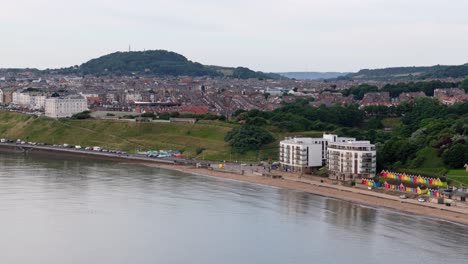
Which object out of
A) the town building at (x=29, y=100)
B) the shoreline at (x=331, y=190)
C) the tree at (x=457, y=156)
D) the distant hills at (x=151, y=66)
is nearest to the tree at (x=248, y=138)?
the shoreline at (x=331, y=190)

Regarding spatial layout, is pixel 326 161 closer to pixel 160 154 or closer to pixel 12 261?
pixel 160 154

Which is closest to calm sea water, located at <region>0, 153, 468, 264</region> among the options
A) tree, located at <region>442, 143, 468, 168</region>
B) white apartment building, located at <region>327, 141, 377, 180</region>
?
white apartment building, located at <region>327, 141, 377, 180</region>

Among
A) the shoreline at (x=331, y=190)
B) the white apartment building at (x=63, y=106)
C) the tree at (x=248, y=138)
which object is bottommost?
the shoreline at (x=331, y=190)

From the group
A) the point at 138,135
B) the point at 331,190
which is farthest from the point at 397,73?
the point at 331,190

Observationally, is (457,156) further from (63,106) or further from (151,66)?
(151,66)

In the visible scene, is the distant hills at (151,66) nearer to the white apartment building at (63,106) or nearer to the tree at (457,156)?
the white apartment building at (63,106)
